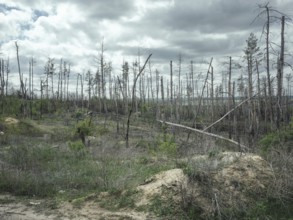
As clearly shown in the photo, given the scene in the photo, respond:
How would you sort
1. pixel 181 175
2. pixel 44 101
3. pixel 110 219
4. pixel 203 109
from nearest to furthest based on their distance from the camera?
1. pixel 110 219
2. pixel 181 175
3. pixel 44 101
4. pixel 203 109

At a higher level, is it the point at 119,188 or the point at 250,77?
the point at 250,77

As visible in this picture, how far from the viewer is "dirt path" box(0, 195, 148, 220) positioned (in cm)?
702

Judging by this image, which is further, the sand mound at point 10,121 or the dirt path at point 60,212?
the sand mound at point 10,121

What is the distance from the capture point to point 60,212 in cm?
745

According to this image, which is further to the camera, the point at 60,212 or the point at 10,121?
the point at 10,121

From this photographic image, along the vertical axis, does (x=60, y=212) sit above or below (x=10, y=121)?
below

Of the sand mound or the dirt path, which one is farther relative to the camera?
the sand mound

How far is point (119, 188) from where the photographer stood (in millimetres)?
8312

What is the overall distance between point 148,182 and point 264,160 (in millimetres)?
2959

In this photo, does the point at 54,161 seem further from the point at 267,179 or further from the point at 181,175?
the point at 267,179

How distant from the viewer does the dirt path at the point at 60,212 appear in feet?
23.0

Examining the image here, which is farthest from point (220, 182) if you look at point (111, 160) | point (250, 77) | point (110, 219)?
point (250, 77)

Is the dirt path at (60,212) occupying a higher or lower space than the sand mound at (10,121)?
lower

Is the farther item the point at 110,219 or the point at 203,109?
the point at 203,109
